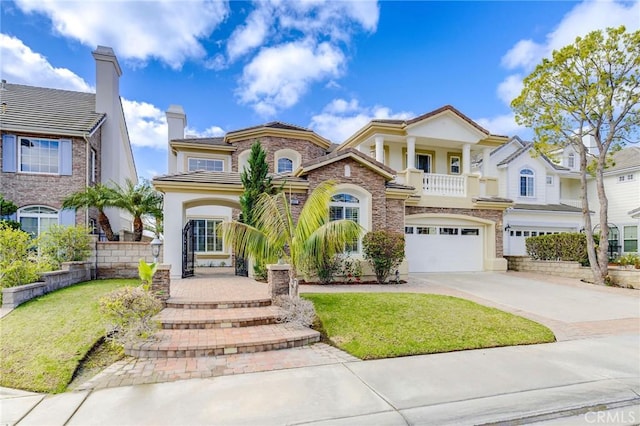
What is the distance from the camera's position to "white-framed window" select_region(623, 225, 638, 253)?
22.2 metres

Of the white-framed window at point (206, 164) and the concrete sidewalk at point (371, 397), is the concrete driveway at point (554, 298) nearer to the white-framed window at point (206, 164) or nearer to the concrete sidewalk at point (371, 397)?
the concrete sidewalk at point (371, 397)

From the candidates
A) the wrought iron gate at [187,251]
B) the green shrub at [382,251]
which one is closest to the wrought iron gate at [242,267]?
the wrought iron gate at [187,251]

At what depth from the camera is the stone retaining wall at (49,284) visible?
313 inches

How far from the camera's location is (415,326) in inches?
297

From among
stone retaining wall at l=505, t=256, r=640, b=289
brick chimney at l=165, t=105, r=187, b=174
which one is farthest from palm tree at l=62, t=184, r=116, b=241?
stone retaining wall at l=505, t=256, r=640, b=289

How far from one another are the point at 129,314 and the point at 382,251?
9.38 m

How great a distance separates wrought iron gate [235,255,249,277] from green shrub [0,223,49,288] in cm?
677

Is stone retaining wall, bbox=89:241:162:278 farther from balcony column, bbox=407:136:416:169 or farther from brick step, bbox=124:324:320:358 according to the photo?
balcony column, bbox=407:136:416:169

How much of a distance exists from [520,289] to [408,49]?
37.1 feet

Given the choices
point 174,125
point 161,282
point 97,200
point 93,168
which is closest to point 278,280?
point 161,282

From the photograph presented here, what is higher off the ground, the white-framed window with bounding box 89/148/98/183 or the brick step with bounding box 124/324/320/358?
the white-framed window with bounding box 89/148/98/183

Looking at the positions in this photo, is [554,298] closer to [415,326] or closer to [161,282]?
[415,326]

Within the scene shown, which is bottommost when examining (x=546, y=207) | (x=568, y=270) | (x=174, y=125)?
(x=568, y=270)

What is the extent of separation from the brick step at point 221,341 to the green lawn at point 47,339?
38.6 inches
